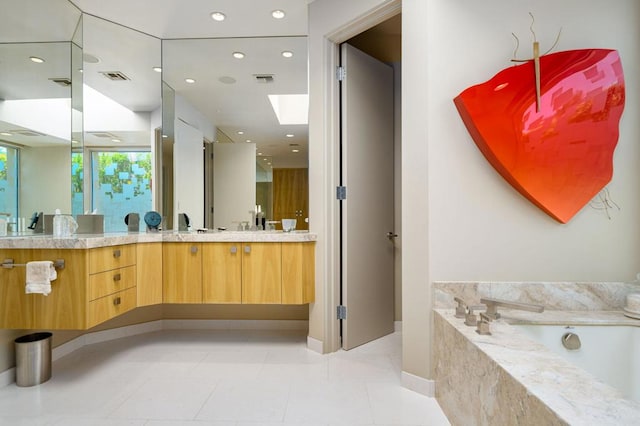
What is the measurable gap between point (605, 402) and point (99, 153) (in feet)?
11.3

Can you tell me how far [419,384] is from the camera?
2070 mm

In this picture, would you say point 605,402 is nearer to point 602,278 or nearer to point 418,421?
point 418,421

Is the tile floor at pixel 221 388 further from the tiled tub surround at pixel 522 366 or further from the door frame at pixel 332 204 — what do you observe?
the tiled tub surround at pixel 522 366

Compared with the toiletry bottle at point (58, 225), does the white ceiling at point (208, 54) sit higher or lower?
higher

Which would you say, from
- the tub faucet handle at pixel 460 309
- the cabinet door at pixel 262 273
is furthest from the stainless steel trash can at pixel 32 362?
the tub faucet handle at pixel 460 309

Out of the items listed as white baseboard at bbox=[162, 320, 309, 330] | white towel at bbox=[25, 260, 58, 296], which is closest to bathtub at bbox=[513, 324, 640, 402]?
white baseboard at bbox=[162, 320, 309, 330]

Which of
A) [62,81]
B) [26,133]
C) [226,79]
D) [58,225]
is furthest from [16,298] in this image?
[226,79]

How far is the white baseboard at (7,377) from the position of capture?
85.3 inches

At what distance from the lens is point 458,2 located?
81.0 inches

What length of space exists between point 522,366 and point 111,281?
2.43m

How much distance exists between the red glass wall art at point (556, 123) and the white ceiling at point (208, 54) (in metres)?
1.53

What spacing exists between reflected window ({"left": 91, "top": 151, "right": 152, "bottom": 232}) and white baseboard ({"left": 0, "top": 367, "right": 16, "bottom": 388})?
1.15 metres

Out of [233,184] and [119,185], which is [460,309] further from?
[119,185]

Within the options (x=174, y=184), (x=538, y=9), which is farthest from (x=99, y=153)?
(x=538, y=9)
